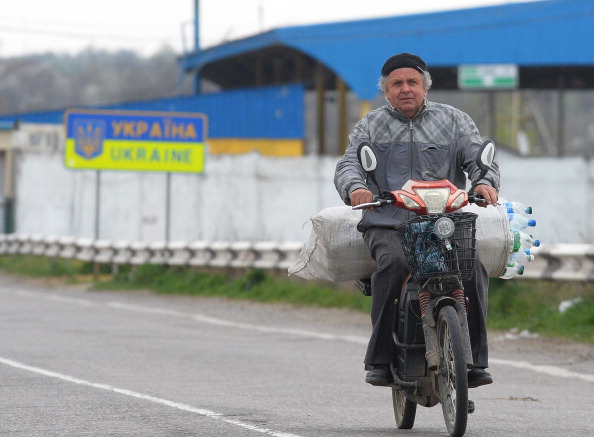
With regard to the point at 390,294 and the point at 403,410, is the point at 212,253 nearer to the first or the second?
the point at 403,410

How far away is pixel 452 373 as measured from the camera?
618 centimetres

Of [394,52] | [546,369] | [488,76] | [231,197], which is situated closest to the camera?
[546,369]

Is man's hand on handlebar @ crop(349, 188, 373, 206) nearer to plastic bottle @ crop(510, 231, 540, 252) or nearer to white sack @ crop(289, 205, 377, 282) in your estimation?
white sack @ crop(289, 205, 377, 282)

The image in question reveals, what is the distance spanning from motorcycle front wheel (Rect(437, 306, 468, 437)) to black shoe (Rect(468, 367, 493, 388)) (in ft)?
0.46

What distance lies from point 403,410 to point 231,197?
20.1 meters

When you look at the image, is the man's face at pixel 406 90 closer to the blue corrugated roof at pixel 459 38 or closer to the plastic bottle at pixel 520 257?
the plastic bottle at pixel 520 257

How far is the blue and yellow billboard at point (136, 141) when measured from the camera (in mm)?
26922

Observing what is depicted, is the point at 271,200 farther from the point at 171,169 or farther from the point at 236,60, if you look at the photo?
the point at 236,60

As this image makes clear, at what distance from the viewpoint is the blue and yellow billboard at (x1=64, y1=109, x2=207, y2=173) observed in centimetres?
2692

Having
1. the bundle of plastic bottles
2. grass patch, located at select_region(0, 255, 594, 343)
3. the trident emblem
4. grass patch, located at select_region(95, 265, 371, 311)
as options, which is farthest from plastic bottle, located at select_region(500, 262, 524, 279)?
the trident emblem

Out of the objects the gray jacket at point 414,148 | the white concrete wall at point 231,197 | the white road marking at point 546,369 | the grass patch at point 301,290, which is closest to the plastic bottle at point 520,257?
the gray jacket at point 414,148

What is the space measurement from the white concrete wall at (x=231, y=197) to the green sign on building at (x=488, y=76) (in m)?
12.3

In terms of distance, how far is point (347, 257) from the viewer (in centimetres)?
686

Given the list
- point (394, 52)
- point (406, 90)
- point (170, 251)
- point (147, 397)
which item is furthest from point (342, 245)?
point (394, 52)
